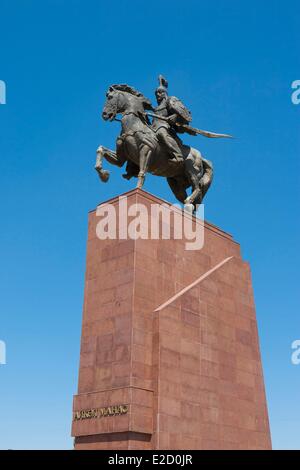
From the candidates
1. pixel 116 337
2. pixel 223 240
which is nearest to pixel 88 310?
pixel 116 337

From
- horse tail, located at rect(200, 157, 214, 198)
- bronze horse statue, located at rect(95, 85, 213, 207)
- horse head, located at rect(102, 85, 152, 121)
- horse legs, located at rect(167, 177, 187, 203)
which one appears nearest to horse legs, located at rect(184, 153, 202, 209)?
bronze horse statue, located at rect(95, 85, 213, 207)

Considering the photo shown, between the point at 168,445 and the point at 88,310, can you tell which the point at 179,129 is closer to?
the point at 88,310

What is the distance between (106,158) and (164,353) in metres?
7.22

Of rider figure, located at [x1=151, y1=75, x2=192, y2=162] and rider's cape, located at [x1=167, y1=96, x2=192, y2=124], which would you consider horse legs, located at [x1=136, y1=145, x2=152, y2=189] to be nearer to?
rider figure, located at [x1=151, y1=75, x2=192, y2=162]

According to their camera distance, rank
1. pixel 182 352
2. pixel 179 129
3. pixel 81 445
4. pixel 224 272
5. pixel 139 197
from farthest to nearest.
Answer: pixel 179 129
pixel 224 272
pixel 139 197
pixel 182 352
pixel 81 445

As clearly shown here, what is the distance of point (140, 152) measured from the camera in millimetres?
18656

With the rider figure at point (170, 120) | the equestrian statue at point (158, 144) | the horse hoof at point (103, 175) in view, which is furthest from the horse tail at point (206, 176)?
the horse hoof at point (103, 175)

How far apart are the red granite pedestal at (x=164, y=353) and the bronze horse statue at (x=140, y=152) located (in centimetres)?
185

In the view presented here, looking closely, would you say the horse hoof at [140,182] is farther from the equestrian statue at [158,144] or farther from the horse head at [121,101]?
the horse head at [121,101]

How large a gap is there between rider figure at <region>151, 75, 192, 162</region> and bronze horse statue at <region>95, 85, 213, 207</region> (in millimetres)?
192

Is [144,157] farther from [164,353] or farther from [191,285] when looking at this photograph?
[164,353]

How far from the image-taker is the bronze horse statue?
1861 centimetres
